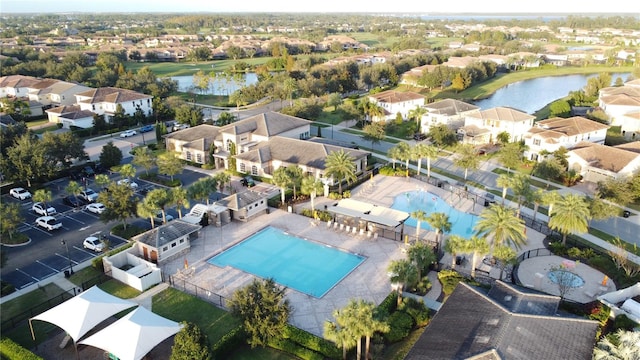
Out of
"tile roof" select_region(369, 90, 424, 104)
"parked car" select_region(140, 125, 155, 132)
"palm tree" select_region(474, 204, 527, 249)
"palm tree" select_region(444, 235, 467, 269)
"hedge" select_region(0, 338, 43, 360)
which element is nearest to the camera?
"hedge" select_region(0, 338, 43, 360)

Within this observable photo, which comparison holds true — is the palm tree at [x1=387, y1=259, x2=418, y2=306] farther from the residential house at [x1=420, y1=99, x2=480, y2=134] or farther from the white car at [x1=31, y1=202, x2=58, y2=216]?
the residential house at [x1=420, y1=99, x2=480, y2=134]

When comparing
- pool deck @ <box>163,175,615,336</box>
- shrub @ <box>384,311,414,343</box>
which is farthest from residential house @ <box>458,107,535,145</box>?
shrub @ <box>384,311,414,343</box>

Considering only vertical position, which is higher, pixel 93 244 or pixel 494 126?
pixel 494 126

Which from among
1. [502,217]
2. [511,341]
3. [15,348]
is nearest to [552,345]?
[511,341]

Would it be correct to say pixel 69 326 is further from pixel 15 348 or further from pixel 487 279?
pixel 487 279

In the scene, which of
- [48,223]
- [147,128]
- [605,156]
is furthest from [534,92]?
[48,223]

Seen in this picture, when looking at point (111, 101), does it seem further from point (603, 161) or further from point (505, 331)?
→ point (505, 331)

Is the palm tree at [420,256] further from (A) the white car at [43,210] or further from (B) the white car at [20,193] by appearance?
(B) the white car at [20,193]

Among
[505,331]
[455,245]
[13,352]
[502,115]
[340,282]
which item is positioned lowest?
[340,282]
